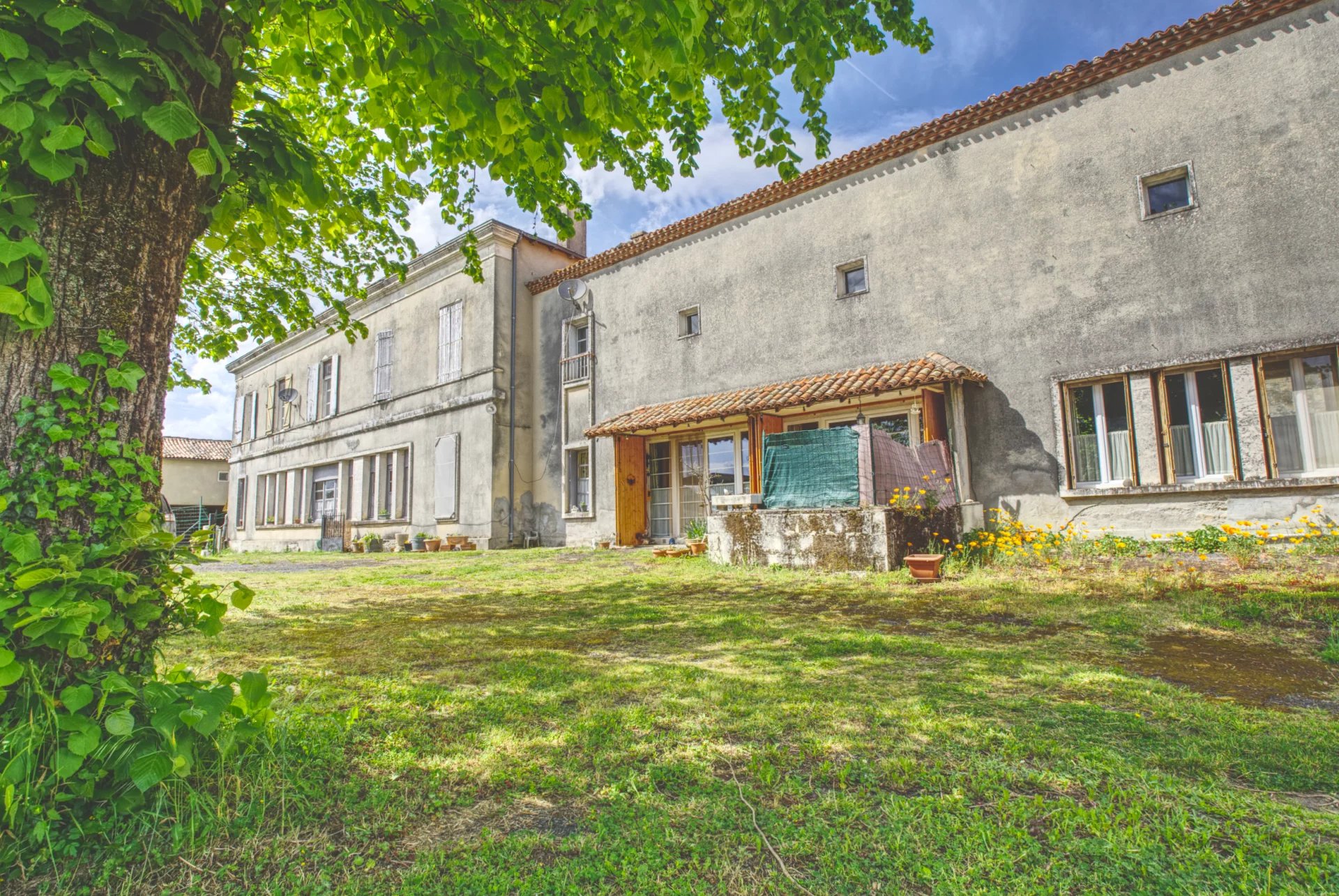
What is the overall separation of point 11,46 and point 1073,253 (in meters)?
10.7

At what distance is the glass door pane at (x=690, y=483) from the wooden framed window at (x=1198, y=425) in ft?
24.6

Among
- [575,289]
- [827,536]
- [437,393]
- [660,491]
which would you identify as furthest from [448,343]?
[827,536]

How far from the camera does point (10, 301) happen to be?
5.86 ft

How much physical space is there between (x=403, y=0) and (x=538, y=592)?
213 inches

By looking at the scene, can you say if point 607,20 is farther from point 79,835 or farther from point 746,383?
point 746,383

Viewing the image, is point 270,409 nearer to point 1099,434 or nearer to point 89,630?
point 1099,434

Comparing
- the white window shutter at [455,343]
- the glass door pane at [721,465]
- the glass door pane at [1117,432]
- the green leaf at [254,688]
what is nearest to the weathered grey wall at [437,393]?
the white window shutter at [455,343]

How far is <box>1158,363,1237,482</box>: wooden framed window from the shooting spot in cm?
812

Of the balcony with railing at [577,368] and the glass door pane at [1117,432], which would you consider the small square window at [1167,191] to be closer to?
the glass door pane at [1117,432]

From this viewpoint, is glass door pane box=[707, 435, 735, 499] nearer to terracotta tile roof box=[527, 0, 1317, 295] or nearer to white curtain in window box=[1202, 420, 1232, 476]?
terracotta tile roof box=[527, 0, 1317, 295]

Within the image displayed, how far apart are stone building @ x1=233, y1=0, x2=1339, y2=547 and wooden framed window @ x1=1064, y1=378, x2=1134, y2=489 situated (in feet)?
0.10

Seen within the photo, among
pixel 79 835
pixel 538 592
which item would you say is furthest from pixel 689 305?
pixel 79 835

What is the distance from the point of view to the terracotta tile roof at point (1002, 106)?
8.20 meters

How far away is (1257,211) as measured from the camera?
26.3 ft
